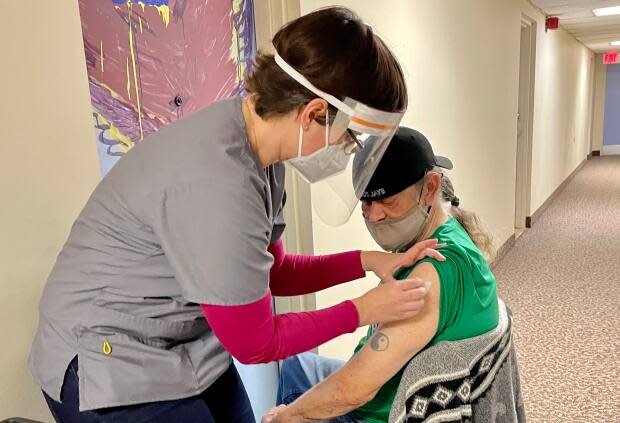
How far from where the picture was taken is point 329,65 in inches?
35.9

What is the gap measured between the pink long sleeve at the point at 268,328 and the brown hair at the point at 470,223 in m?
0.51

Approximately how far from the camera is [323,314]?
1.02m

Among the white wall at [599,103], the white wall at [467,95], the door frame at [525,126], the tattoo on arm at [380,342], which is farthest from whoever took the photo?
the white wall at [599,103]

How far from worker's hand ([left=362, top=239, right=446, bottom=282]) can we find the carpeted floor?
1.50 metres

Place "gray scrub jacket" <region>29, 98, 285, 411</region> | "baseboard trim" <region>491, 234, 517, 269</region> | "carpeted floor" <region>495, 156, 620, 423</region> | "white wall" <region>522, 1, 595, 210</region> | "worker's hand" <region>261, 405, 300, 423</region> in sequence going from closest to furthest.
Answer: "gray scrub jacket" <region>29, 98, 285, 411</region> < "worker's hand" <region>261, 405, 300, 423</region> < "carpeted floor" <region>495, 156, 620, 423</region> < "baseboard trim" <region>491, 234, 517, 269</region> < "white wall" <region>522, 1, 595, 210</region>

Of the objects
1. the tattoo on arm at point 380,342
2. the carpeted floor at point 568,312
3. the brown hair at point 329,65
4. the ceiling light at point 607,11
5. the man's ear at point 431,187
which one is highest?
the ceiling light at point 607,11

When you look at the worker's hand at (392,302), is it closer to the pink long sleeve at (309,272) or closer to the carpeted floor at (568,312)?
the pink long sleeve at (309,272)

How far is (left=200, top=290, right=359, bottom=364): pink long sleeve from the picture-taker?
2.95 ft

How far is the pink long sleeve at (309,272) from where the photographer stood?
1413mm

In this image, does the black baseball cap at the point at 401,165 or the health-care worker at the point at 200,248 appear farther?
the black baseball cap at the point at 401,165

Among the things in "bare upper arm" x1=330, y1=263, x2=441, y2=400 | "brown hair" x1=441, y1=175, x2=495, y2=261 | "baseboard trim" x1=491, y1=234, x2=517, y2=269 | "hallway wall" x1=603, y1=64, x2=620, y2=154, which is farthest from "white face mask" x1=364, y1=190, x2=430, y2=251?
"hallway wall" x1=603, y1=64, x2=620, y2=154

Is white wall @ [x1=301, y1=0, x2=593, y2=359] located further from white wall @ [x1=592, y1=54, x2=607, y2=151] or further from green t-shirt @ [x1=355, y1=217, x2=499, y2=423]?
white wall @ [x1=592, y1=54, x2=607, y2=151]

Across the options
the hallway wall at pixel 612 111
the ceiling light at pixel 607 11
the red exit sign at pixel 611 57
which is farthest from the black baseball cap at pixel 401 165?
the hallway wall at pixel 612 111

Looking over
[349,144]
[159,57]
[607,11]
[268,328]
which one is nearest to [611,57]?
[607,11]
